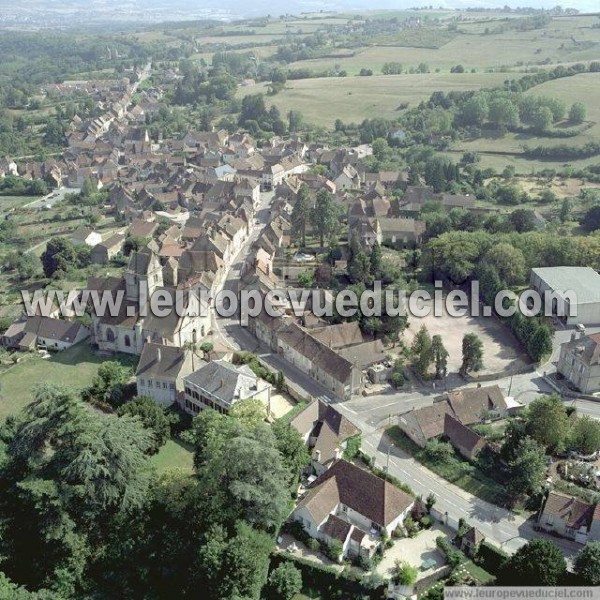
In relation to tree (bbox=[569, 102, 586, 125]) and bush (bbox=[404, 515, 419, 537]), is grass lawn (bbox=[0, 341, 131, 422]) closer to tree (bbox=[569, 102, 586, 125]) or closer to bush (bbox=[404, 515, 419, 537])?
bush (bbox=[404, 515, 419, 537])

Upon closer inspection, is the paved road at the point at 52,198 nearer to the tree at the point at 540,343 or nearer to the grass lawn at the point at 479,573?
the tree at the point at 540,343

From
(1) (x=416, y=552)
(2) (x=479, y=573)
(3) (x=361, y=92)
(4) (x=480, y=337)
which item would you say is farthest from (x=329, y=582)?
(3) (x=361, y=92)

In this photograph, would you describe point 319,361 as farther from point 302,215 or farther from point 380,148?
point 380,148

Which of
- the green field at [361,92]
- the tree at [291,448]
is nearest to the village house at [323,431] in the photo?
the tree at [291,448]

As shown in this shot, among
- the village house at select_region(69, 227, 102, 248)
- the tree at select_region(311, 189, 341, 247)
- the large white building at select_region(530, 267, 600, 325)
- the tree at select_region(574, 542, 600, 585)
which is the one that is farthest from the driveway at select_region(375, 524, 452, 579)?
the village house at select_region(69, 227, 102, 248)

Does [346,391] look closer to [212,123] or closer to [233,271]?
[233,271]
